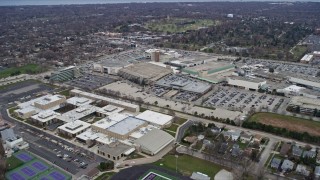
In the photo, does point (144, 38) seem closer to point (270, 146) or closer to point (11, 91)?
point (11, 91)

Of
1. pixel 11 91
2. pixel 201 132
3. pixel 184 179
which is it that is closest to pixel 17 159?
pixel 184 179

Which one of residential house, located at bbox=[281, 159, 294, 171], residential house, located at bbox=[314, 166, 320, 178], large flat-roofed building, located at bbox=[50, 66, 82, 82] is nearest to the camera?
residential house, located at bbox=[314, 166, 320, 178]

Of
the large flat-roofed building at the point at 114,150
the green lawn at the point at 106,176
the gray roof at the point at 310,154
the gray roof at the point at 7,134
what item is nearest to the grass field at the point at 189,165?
the large flat-roofed building at the point at 114,150

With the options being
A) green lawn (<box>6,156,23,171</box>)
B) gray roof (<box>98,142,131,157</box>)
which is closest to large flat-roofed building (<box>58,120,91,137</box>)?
gray roof (<box>98,142,131,157</box>)

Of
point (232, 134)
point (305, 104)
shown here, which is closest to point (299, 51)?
point (305, 104)

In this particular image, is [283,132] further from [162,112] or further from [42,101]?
[42,101]

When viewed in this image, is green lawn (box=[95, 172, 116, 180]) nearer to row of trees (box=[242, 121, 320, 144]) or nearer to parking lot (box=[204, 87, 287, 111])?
row of trees (box=[242, 121, 320, 144])

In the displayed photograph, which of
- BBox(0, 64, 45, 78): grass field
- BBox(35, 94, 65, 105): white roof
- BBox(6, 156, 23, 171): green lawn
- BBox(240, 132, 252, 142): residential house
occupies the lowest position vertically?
BBox(0, 64, 45, 78): grass field

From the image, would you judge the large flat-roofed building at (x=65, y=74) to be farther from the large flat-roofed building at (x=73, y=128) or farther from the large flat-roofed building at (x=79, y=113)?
the large flat-roofed building at (x=73, y=128)
